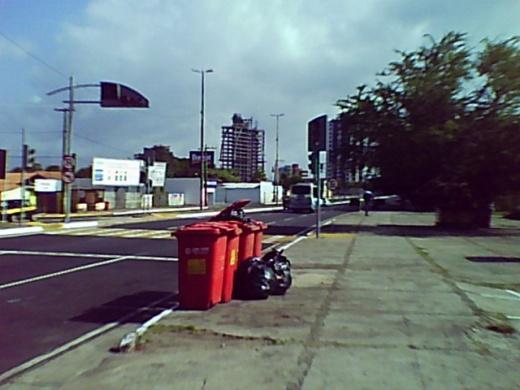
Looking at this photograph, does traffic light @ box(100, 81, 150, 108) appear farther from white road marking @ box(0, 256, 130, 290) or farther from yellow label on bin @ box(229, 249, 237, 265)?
yellow label on bin @ box(229, 249, 237, 265)

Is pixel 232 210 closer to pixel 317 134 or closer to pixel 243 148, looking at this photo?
pixel 317 134

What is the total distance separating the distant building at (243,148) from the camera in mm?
158500

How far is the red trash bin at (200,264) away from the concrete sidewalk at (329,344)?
0.25 metres

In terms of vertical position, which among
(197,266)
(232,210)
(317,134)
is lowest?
(197,266)

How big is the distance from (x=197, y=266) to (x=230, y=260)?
0.96 m

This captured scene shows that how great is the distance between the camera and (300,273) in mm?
15438

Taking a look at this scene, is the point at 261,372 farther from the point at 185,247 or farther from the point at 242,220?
the point at 242,220

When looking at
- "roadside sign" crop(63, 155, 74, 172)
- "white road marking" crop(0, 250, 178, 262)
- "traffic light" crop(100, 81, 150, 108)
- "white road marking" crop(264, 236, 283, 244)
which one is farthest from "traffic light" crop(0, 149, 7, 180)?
"white road marking" crop(0, 250, 178, 262)

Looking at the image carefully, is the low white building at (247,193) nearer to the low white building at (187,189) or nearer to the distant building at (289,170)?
the low white building at (187,189)

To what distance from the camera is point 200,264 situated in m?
10.1

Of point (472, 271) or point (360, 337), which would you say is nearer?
point (360, 337)

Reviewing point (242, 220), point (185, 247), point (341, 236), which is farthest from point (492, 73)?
point (185, 247)

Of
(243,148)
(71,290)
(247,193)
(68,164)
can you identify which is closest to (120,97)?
(68,164)

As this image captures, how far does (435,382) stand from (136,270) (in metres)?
10.7
